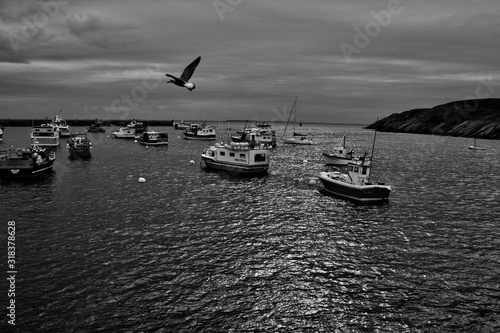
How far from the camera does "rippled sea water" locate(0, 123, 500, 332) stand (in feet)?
67.4

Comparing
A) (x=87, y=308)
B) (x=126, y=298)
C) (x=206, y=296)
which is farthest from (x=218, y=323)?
(x=87, y=308)

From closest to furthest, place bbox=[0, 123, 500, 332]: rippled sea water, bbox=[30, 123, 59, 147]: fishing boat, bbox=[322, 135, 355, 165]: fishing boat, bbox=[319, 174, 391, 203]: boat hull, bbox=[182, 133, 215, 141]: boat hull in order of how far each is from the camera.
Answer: bbox=[0, 123, 500, 332]: rippled sea water, bbox=[319, 174, 391, 203]: boat hull, bbox=[322, 135, 355, 165]: fishing boat, bbox=[30, 123, 59, 147]: fishing boat, bbox=[182, 133, 215, 141]: boat hull

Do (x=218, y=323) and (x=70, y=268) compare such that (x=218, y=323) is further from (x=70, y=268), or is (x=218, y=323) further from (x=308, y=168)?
(x=308, y=168)

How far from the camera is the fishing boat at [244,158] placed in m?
67.8

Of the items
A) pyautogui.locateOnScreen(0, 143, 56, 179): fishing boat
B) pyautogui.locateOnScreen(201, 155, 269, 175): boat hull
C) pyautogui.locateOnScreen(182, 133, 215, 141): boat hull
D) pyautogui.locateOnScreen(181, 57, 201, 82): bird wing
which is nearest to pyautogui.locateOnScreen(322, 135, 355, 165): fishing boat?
pyautogui.locateOnScreen(201, 155, 269, 175): boat hull

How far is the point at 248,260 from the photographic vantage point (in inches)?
1117

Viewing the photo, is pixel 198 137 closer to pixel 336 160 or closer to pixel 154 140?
pixel 154 140

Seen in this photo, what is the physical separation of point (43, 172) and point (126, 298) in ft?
172

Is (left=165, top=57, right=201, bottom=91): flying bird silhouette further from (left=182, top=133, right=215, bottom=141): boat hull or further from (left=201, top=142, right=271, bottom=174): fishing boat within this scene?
(left=182, top=133, right=215, bottom=141): boat hull

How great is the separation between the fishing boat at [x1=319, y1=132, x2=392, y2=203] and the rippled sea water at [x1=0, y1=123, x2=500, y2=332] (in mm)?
1791

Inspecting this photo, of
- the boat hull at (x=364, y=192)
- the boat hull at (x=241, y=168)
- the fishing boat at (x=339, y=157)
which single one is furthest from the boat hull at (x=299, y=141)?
the boat hull at (x=364, y=192)

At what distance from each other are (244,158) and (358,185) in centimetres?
2602

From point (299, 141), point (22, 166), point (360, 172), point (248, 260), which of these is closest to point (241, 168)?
point (360, 172)

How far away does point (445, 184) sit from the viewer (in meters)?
63.6
